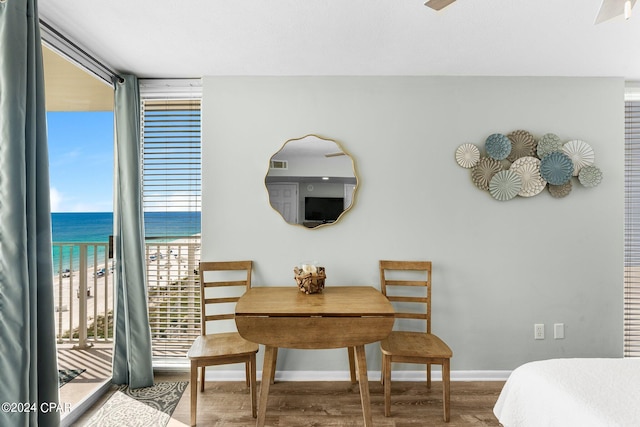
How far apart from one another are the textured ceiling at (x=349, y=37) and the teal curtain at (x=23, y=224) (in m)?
0.41

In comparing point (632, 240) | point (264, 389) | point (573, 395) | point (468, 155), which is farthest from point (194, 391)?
point (632, 240)

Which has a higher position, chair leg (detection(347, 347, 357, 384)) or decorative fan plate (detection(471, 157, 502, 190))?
decorative fan plate (detection(471, 157, 502, 190))

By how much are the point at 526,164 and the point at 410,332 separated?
4.89 feet

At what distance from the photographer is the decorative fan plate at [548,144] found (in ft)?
8.68

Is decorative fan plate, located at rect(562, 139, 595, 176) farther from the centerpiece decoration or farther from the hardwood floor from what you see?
the centerpiece decoration

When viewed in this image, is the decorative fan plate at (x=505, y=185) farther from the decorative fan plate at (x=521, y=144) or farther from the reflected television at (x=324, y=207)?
the reflected television at (x=324, y=207)

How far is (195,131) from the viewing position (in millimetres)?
2922

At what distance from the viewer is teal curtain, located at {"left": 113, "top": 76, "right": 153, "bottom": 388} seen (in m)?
2.54

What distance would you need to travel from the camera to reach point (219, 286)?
257 centimetres

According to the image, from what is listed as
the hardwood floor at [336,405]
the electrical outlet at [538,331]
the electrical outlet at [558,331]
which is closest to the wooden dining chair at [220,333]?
the hardwood floor at [336,405]

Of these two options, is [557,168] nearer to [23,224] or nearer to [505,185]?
[505,185]

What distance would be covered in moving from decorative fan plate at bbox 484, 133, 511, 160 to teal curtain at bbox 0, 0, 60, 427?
8.88 feet

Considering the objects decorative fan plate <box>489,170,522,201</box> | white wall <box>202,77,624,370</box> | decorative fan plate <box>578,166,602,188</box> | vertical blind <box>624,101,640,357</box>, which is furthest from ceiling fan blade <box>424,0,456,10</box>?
vertical blind <box>624,101,640,357</box>

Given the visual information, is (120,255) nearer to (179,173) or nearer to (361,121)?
(179,173)
